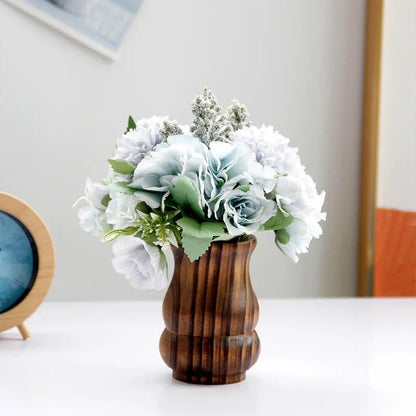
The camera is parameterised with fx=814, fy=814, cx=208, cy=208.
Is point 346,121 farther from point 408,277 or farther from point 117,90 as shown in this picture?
point 117,90

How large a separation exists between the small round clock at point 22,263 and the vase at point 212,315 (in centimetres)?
37

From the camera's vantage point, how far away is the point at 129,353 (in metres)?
1.39

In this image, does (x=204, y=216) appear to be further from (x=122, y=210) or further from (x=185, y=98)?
(x=185, y=98)

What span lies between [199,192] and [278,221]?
127 mm

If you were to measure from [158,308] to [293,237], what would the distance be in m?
0.73

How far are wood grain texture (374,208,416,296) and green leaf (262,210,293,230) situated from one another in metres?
1.14

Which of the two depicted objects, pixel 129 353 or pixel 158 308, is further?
pixel 158 308

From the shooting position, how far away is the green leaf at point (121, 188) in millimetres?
1096

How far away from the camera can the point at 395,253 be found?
7.43 feet

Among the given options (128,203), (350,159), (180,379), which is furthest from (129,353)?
(350,159)

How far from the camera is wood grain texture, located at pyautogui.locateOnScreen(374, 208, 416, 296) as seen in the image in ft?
7.27

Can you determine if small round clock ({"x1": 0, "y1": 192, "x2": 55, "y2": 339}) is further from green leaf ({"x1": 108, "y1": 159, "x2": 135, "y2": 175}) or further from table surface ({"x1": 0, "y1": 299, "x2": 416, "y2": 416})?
green leaf ({"x1": 108, "y1": 159, "x2": 135, "y2": 175})

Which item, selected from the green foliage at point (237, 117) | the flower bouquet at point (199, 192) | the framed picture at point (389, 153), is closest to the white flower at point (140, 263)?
the flower bouquet at point (199, 192)

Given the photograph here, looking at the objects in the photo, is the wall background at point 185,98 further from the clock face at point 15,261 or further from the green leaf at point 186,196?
the green leaf at point 186,196
